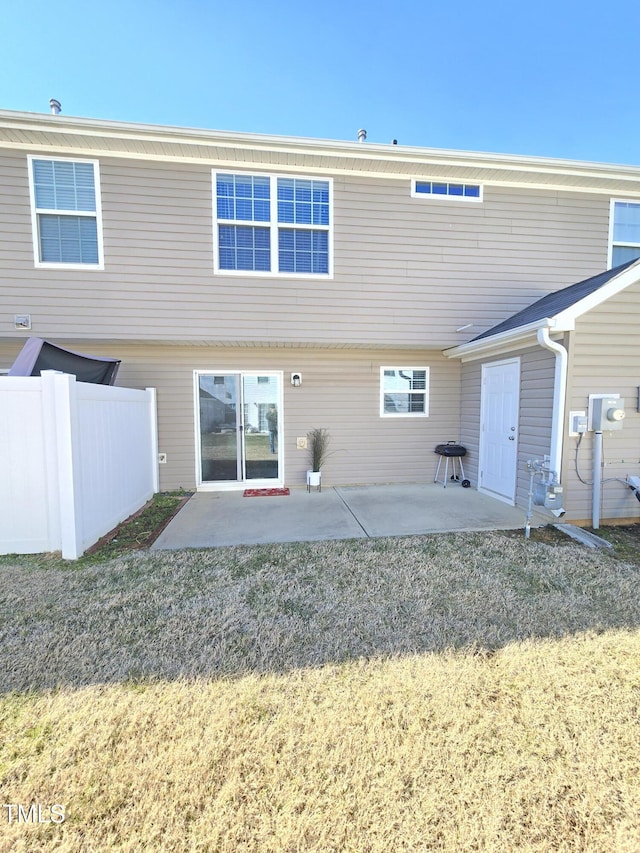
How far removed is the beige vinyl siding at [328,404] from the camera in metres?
6.36

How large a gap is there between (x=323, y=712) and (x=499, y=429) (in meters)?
5.14

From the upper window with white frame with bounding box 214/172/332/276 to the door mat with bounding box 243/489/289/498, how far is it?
3.60 metres

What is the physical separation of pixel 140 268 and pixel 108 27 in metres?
4.75

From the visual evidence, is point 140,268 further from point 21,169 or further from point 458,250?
point 458,250

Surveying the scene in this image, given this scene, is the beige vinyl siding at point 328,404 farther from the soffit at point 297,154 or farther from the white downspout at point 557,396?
the soffit at point 297,154

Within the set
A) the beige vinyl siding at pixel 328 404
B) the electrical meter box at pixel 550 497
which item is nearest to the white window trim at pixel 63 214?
the beige vinyl siding at pixel 328 404

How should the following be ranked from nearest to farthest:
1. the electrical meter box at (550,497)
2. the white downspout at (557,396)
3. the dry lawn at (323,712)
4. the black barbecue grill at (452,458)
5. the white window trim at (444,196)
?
the dry lawn at (323,712) < the electrical meter box at (550,497) < the white downspout at (557,396) < the white window trim at (444,196) < the black barbecue grill at (452,458)

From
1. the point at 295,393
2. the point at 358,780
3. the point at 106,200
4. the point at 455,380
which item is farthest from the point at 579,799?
the point at 106,200

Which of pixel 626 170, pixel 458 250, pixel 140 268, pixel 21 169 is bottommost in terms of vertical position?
pixel 140 268

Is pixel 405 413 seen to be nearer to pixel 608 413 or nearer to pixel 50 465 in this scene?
pixel 608 413

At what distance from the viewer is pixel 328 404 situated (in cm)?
677

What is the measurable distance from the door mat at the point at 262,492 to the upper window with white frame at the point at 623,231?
23.1 ft

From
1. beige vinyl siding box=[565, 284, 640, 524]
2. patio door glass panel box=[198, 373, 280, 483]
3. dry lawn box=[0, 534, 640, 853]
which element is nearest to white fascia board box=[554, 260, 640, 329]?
beige vinyl siding box=[565, 284, 640, 524]

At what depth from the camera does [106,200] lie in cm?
557
